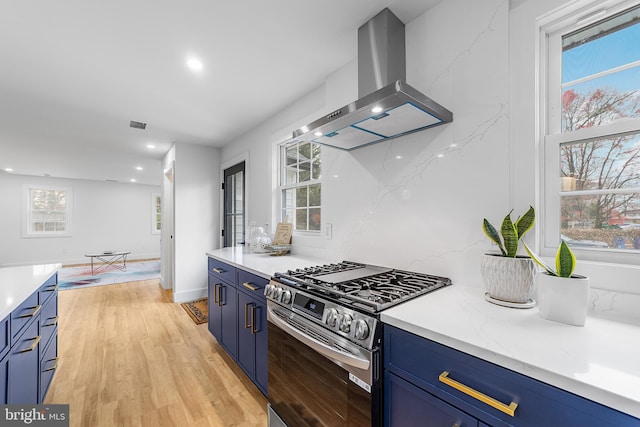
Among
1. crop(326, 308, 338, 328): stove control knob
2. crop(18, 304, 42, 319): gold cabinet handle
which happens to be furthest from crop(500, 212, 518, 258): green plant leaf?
crop(18, 304, 42, 319): gold cabinet handle

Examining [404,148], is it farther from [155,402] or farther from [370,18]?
[155,402]

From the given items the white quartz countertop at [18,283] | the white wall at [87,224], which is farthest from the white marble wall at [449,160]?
the white wall at [87,224]

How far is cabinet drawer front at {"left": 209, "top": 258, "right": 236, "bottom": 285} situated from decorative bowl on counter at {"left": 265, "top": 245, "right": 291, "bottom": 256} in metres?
0.43

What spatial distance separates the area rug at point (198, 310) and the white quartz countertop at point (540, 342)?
3188mm

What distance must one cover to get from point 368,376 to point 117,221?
958cm

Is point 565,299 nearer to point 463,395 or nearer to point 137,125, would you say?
point 463,395

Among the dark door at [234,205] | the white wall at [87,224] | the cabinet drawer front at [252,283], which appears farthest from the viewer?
the white wall at [87,224]

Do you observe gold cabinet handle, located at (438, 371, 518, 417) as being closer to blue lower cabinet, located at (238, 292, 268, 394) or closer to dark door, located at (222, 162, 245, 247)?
blue lower cabinet, located at (238, 292, 268, 394)

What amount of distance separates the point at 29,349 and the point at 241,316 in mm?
1173

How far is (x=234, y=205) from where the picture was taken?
429 cm

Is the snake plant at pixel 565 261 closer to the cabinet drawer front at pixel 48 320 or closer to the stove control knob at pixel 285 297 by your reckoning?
the stove control knob at pixel 285 297

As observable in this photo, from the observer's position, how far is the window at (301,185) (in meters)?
2.70

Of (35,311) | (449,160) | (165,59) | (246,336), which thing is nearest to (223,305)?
(246,336)

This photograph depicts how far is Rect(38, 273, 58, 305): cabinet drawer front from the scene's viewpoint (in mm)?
1722
